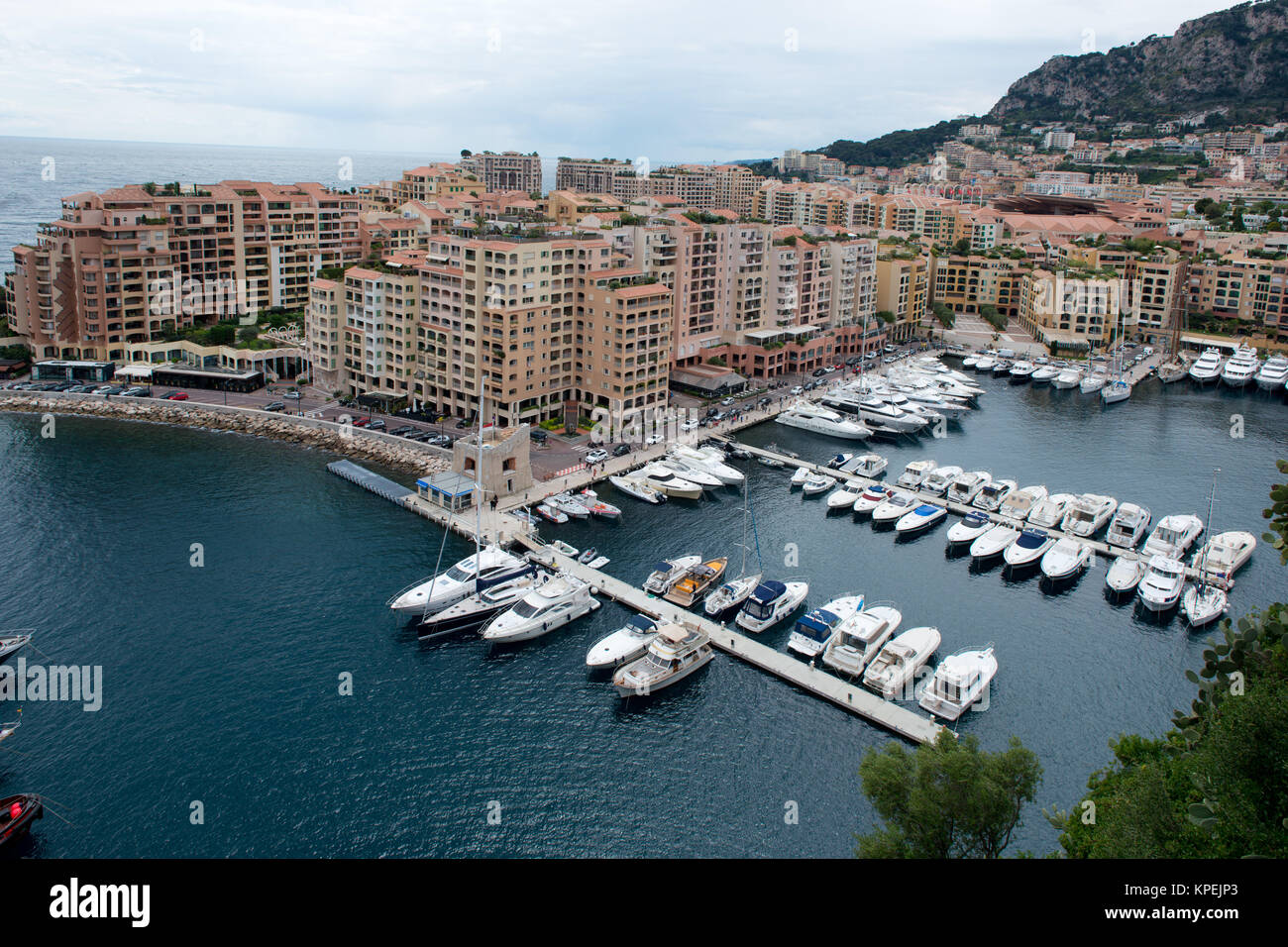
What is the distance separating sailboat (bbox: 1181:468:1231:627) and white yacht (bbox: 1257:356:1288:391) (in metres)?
56.5

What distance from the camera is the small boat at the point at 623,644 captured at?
39719mm

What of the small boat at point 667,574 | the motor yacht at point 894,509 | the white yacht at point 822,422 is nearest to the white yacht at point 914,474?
the motor yacht at point 894,509

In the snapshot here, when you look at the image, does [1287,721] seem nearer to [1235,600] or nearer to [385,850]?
[385,850]

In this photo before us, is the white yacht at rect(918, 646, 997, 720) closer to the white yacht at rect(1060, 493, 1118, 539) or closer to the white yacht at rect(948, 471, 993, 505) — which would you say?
the white yacht at rect(1060, 493, 1118, 539)

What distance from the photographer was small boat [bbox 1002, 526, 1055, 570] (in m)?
50.8

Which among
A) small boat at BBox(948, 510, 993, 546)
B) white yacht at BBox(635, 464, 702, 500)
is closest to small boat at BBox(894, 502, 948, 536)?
small boat at BBox(948, 510, 993, 546)

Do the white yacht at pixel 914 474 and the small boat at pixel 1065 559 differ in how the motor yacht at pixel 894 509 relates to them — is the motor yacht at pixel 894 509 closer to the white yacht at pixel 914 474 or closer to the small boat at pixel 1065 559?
the white yacht at pixel 914 474

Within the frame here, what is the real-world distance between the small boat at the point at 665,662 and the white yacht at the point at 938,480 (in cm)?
2597

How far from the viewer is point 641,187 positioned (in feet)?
527

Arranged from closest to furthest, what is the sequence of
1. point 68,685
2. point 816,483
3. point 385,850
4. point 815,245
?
point 385,850, point 68,685, point 816,483, point 815,245

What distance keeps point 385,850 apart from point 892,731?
61.7 feet

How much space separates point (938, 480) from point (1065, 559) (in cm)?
1216
